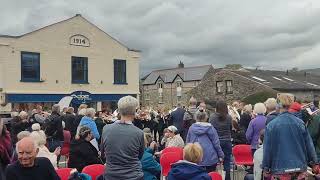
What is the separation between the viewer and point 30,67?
29.8 meters

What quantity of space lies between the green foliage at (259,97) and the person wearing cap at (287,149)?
34.5 metres

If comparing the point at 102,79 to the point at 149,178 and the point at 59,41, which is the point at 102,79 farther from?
the point at 149,178

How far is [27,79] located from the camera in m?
29.7

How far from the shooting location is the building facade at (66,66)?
1134 inches

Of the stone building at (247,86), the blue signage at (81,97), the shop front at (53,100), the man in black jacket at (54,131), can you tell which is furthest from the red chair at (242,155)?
the stone building at (247,86)

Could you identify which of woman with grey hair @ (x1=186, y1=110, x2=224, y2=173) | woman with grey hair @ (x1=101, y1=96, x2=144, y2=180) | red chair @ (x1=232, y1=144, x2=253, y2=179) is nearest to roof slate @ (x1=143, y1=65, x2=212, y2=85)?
red chair @ (x1=232, y1=144, x2=253, y2=179)

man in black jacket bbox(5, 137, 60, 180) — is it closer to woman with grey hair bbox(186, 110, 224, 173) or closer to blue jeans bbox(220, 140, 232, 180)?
woman with grey hair bbox(186, 110, 224, 173)

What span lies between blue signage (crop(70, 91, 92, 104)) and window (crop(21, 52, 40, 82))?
107 inches

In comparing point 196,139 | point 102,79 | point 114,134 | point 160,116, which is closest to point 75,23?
point 102,79

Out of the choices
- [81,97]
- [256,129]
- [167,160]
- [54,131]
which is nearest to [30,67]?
[81,97]

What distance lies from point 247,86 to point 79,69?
17.4m

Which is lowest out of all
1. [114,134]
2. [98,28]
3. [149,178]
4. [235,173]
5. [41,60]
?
[235,173]

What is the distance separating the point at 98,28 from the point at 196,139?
27.0 meters

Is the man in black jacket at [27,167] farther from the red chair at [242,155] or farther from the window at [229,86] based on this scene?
the window at [229,86]
